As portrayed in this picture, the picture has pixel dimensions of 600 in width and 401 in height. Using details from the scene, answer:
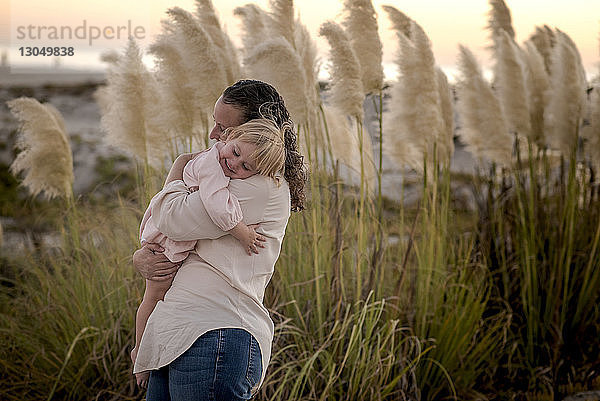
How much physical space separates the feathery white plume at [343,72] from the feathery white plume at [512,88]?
129 centimetres

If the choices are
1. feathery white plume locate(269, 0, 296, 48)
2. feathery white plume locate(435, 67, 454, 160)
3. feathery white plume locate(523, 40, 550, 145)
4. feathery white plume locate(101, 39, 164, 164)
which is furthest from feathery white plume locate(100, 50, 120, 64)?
feathery white plume locate(523, 40, 550, 145)

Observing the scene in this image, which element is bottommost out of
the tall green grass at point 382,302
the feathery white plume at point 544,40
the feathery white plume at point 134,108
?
the tall green grass at point 382,302

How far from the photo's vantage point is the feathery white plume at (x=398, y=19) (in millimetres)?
3545

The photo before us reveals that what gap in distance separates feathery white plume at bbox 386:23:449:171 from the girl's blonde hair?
1.82m

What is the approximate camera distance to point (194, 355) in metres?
1.66

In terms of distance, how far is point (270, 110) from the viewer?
69.2 inches

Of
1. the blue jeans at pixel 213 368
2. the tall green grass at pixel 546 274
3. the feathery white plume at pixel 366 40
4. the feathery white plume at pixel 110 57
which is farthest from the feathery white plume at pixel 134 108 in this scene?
the tall green grass at pixel 546 274

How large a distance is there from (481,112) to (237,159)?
2629 millimetres

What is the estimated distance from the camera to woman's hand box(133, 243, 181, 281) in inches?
69.3

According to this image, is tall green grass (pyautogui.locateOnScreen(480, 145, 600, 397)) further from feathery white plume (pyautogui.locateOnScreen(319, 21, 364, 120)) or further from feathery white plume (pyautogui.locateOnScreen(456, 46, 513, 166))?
feathery white plume (pyautogui.locateOnScreen(319, 21, 364, 120))

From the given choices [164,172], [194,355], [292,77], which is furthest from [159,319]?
[164,172]

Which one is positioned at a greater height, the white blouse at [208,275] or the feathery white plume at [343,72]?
the feathery white plume at [343,72]

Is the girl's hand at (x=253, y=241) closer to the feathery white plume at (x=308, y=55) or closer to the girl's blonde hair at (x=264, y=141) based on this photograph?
the girl's blonde hair at (x=264, y=141)

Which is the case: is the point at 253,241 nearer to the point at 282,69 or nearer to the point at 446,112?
the point at 282,69
